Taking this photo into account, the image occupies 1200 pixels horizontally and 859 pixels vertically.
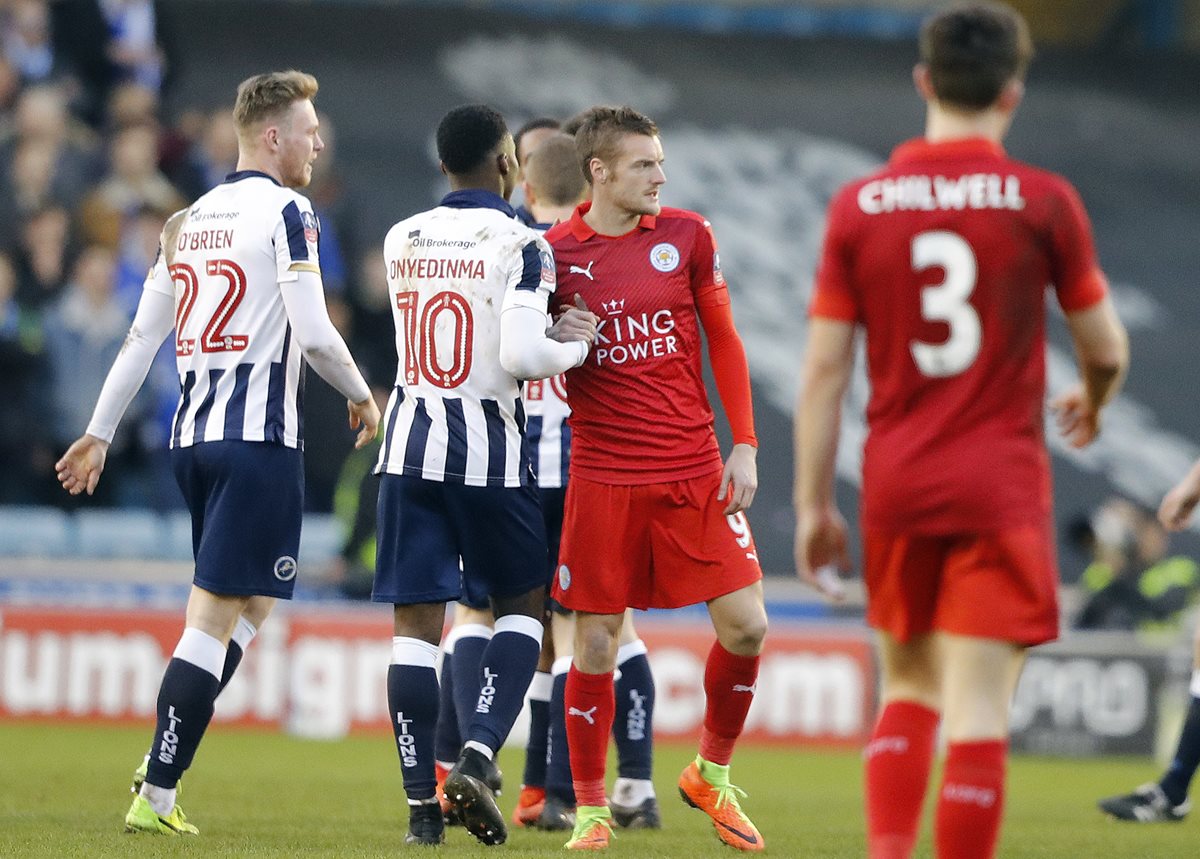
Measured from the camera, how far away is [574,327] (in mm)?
5652

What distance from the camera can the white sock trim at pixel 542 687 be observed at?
22.9ft

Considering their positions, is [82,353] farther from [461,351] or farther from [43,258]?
[461,351]

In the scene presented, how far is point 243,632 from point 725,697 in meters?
1.73

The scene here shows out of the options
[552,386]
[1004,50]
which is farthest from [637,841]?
[1004,50]

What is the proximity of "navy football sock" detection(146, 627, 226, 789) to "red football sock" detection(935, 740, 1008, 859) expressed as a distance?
106 inches

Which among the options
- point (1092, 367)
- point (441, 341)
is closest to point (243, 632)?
point (441, 341)

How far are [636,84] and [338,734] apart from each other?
7.99m

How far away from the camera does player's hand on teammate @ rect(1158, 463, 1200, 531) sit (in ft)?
17.9

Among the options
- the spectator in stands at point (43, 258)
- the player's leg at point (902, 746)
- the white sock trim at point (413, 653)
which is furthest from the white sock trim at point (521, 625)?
the spectator in stands at point (43, 258)

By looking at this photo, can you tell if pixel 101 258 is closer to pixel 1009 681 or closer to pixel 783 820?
pixel 783 820

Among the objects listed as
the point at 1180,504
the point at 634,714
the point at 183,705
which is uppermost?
the point at 1180,504

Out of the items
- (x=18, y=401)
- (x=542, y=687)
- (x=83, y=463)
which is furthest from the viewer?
(x=18, y=401)

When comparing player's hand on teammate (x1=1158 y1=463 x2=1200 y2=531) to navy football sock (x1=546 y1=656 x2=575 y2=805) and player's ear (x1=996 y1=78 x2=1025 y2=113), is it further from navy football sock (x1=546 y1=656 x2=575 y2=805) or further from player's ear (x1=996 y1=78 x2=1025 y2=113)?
navy football sock (x1=546 y1=656 x2=575 y2=805)

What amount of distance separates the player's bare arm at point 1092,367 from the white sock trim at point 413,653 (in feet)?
7.44
